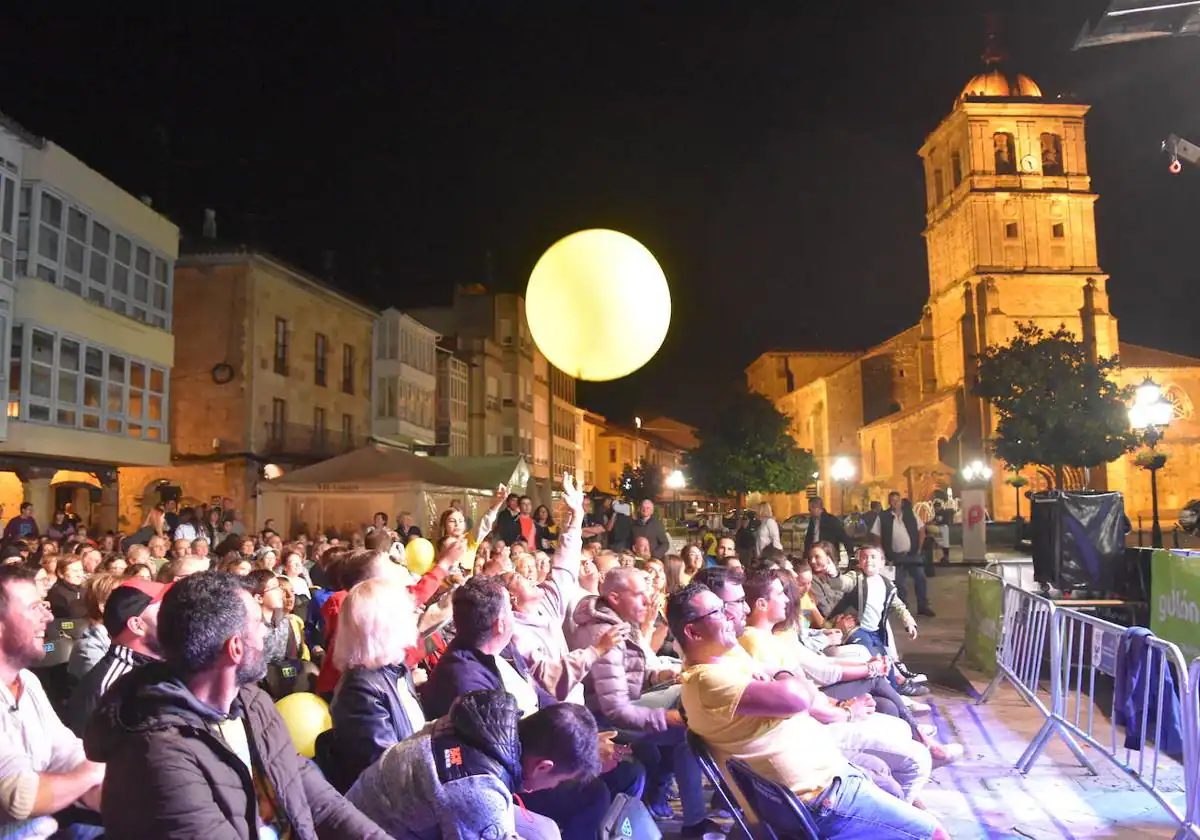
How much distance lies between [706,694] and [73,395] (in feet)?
71.2

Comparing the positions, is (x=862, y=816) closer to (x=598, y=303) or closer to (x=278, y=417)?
(x=598, y=303)

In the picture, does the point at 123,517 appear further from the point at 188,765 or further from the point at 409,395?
the point at 188,765

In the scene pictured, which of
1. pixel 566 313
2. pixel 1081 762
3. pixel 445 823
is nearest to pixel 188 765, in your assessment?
pixel 445 823

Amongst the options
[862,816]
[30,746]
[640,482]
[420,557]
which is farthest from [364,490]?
[640,482]

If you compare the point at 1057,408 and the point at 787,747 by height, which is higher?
the point at 1057,408

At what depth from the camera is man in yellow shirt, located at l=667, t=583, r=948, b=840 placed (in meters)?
3.77

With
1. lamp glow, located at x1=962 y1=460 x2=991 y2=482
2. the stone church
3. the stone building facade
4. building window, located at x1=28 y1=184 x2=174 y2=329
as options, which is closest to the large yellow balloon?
building window, located at x1=28 y1=184 x2=174 y2=329

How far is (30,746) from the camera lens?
3.31 m

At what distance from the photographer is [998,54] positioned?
6228cm

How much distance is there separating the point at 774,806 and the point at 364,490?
54.8 feet

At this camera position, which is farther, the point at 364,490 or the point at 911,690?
the point at 364,490

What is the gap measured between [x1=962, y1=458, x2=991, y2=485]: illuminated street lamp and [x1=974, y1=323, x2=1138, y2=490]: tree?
6673 millimetres

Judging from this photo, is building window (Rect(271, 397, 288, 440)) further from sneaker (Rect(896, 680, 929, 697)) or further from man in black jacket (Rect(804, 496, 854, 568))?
sneaker (Rect(896, 680, 929, 697))

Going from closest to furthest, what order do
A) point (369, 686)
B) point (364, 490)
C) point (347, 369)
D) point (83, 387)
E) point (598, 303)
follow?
point (369, 686), point (598, 303), point (364, 490), point (83, 387), point (347, 369)
